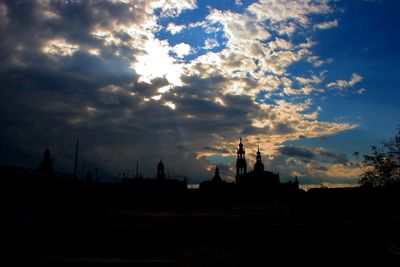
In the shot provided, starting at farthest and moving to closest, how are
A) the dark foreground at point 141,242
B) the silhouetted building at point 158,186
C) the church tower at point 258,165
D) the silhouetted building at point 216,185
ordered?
the church tower at point 258,165 → the silhouetted building at point 216,185 → the silhouetted building at point 158,186 → the dark foreground at point 141,242

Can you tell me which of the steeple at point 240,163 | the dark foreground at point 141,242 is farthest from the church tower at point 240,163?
the dark foreground at point 141,242

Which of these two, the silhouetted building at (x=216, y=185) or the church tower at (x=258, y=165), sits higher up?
the church tower at (x=258, y=165)

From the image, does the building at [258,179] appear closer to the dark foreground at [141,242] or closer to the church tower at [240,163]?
the church tower at [240,163]

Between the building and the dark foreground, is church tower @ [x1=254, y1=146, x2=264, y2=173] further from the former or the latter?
the dark foreground

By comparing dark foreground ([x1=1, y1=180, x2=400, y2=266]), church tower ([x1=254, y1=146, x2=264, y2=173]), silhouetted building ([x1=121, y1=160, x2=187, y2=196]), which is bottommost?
dark foreground ([x1=1, y1=180, x2=400, y2=266])

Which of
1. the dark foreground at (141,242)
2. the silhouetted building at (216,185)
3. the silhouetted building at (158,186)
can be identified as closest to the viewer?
the dark foreground at (141,242)

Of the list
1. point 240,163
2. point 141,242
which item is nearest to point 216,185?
point 240,163

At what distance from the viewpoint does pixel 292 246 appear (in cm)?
2106

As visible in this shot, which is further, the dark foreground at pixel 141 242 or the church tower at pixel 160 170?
the church tower at pixel 160 170

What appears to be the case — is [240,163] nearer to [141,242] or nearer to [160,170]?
[160,170]

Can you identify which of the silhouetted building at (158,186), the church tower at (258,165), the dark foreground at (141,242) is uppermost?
the church tower at (258,165)

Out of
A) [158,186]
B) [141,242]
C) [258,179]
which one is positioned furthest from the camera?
[258,179]

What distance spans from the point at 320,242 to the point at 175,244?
771 cm

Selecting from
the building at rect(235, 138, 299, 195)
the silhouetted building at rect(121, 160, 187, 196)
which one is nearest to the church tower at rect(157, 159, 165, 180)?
the silhouetted building at rect(121, 160, 187, 196)
